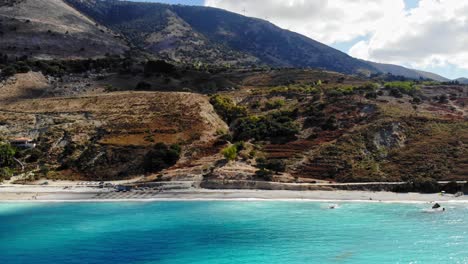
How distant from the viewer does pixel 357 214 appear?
152 ft

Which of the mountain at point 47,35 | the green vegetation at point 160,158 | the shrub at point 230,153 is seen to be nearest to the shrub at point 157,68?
the mountain at point 47,35

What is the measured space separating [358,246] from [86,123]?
66485 millimetres

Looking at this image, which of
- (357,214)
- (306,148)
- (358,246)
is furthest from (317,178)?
(358,246)

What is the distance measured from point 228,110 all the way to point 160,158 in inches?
1146

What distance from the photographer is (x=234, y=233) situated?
3912 cm

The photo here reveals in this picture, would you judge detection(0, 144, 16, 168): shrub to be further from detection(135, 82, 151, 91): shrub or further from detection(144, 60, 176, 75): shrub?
detection(144, 60, 176, 75): shrub

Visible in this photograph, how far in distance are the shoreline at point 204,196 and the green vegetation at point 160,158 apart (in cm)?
881

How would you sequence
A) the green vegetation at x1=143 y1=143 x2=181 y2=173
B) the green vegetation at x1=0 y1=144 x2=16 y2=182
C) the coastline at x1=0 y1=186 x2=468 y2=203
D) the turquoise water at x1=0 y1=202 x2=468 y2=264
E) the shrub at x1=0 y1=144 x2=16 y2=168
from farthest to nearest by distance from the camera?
the shrub at x1=0 y1=144 x2=16 y2=168, the green vegetation at x1=143 y1=143 x2=181 y2=173, the green vegetation at x1=0 y1=144 x2=16 y2=182, the coastline at x1=0 y1=186 x2=468 y2=203, the turquoise water at x1=0 y1=202 x2=468 y2=264

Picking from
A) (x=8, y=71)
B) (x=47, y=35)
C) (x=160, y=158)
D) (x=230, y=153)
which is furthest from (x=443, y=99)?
(x=47, y=35)

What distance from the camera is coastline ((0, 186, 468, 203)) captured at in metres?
54.6

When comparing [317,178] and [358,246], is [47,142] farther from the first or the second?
[358,246]

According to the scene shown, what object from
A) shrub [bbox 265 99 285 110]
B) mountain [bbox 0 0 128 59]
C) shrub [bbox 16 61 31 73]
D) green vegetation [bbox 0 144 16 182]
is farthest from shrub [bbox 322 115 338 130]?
mountain [bbox 0 0 128 59]

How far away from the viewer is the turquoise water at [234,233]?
1249 inches

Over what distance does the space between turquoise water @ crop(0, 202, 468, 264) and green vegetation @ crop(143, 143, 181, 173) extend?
15598 millimetres
